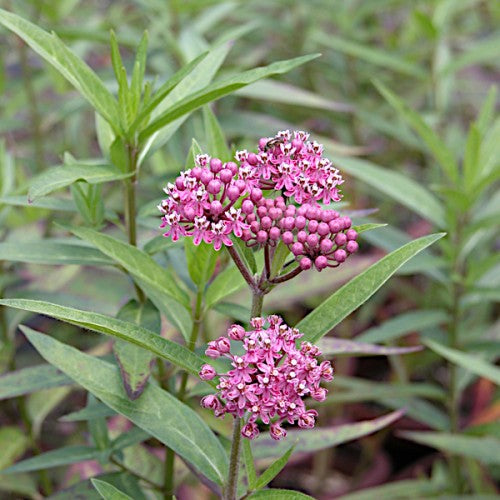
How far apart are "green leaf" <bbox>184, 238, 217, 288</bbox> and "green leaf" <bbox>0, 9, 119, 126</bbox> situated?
0.81ft

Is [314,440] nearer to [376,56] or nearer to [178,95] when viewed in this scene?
[178,95]

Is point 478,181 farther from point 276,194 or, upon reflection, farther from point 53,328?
point 53,328

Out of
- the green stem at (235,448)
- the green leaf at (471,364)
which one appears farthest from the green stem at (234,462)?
the green leaf at (471,364)

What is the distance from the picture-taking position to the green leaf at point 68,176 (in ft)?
3.58

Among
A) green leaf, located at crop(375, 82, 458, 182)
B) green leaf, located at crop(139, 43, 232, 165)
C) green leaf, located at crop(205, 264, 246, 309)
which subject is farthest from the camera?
green leaf, located at crop(375, 82, 458, 182)

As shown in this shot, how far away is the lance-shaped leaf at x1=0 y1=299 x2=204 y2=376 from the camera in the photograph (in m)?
0.96

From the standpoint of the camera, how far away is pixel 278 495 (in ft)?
3.63

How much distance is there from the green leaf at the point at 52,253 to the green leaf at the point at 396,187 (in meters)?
0.74

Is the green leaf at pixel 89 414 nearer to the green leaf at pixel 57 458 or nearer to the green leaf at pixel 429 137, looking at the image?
the green leaf at pixel 57 458

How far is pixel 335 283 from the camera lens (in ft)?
6.39

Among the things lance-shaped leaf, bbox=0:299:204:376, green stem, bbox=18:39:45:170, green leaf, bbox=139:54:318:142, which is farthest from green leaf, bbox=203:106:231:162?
green stem, bbox=18:39:45:170

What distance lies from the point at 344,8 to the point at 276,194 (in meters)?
2.00

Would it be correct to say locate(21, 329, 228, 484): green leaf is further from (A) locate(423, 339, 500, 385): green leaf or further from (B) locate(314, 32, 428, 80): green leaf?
(B) locate(314, 32, 428, 80): green leaf

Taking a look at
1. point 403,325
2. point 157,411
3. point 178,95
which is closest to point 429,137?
point 403,325
